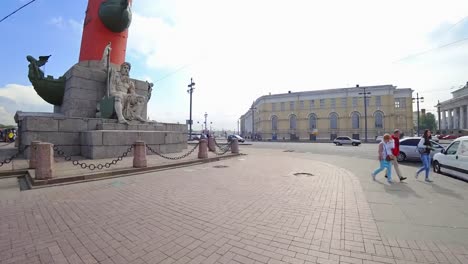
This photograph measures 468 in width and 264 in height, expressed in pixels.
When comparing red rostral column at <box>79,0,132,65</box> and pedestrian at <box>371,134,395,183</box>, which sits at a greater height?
red rostral column at <box>79,0,132,65</box>

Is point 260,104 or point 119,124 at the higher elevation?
point 260,104

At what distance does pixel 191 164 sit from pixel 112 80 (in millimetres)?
7506

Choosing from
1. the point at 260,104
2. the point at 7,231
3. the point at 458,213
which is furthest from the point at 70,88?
the point at 260,104

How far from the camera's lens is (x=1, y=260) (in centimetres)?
269

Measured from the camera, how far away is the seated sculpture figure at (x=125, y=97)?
12.7 meters

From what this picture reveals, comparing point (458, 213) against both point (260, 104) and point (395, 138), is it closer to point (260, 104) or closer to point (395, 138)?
point (395, 138)

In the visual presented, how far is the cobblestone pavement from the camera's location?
2.82m

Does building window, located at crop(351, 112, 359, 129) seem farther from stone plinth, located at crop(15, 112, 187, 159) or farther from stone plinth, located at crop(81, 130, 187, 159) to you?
stone plinth, located at crop(15, 112, 187, 159)

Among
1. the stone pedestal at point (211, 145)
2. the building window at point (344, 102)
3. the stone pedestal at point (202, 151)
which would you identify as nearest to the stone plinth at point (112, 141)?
the stone pedestal at point (202, 151)

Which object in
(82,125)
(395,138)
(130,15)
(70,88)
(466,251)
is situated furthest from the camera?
(130,15)

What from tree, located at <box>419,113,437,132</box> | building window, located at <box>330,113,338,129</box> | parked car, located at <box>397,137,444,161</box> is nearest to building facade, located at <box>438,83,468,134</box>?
tree, located at <box>419,113,437,132</box>

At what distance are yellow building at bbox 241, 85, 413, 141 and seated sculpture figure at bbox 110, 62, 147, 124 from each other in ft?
179

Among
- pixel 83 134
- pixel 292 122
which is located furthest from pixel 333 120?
pixel 83 134

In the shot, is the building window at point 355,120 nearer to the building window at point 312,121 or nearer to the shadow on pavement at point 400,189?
the building window at point 312,121
